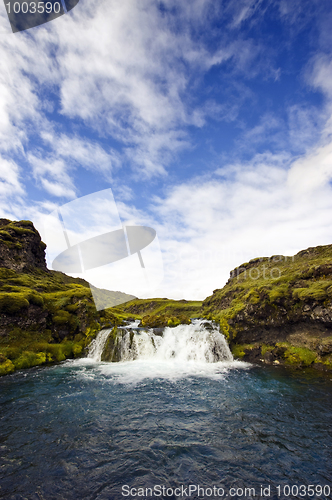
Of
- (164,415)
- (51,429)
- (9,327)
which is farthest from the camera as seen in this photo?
(9,327)

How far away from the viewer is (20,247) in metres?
65.6

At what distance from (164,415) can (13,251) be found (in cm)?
Answer: 6776

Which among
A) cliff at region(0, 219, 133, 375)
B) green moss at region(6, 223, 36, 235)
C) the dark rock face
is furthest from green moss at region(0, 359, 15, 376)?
green moss at region(6, 223, 36, 235)

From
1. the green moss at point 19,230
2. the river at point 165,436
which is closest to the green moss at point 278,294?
the river at point 165,436

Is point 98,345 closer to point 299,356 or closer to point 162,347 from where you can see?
point 162,347

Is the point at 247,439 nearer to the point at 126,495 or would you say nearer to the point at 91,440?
the point at 126,495

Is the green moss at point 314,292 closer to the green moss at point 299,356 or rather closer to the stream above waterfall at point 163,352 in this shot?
the green moss at point 299,356

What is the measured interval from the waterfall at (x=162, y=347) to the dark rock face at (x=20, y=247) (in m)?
42.6

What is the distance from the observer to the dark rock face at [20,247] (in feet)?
198

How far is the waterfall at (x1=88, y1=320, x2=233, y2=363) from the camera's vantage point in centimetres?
3369

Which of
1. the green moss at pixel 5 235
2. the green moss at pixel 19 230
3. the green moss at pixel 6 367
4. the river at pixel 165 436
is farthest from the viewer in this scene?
the green moss at pixel 19 230

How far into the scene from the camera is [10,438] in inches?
472

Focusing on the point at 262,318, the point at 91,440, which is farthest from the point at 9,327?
the point at 262,318

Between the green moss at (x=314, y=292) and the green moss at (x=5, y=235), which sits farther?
the green moss at (x=5, y=235)
